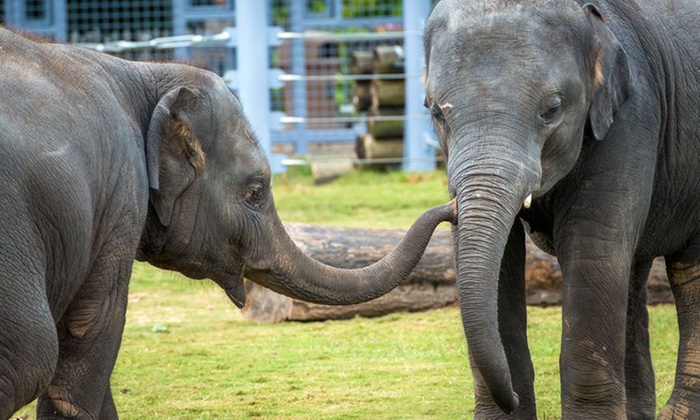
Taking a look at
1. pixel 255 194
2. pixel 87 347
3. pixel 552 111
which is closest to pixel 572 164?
pixel 552 111

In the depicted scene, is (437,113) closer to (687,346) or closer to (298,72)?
(687,346)

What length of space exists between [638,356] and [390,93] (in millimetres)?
10123

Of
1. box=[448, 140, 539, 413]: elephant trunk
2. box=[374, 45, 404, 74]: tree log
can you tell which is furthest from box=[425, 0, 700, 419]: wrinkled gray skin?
box=[374, 45, 404, 74]: tree log

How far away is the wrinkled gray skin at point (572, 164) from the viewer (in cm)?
496

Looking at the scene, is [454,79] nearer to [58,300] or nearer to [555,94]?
[555,94]

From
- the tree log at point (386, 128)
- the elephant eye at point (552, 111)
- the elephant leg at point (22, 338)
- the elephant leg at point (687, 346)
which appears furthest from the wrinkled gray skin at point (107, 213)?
the tree log at point (386, 128)

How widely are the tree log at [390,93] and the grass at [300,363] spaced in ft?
21.6

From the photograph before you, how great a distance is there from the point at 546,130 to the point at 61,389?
2.03 m

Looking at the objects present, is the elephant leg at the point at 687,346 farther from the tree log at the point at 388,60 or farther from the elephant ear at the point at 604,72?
the tree log at the point at 388,60

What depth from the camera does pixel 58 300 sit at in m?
4.67

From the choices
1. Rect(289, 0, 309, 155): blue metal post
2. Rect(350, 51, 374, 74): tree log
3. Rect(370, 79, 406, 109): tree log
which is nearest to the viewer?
Rect(370, 79, 406, 109): tree log

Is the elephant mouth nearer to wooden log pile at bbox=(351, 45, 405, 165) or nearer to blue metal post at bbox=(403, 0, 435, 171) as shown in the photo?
blue metal post at bbox=(403, 0, 435, 171)

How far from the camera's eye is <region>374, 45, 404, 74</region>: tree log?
16.1 meters

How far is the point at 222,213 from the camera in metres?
5.39
